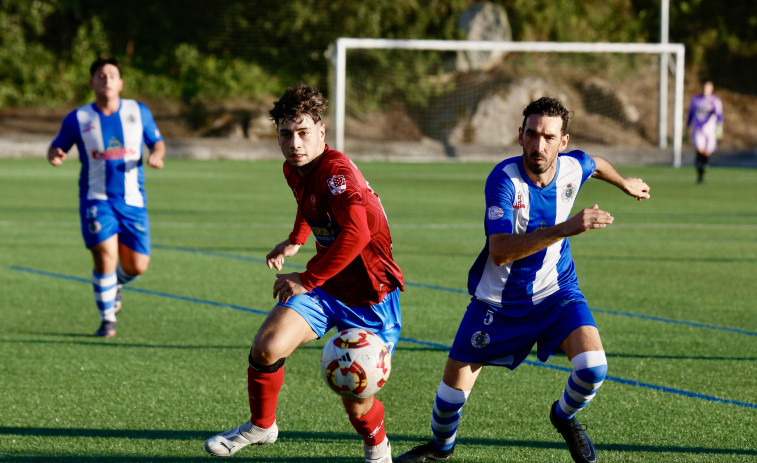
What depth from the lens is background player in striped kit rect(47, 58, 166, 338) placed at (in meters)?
7.34

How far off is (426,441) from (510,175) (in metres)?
1.36

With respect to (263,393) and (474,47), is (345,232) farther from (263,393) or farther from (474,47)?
(474,47)

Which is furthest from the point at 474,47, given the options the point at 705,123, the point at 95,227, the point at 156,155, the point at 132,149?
the point at 95,227

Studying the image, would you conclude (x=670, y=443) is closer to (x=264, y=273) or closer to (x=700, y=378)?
(x=700, y=378)

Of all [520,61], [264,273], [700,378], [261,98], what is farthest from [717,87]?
[700,378]

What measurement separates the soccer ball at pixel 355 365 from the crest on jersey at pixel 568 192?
114 centimetres

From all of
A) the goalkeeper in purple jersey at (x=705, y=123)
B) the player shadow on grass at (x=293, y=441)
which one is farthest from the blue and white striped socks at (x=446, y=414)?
the goalkeeper in purple jersey at (x=705, y=123)

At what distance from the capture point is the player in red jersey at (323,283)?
13.9 ft

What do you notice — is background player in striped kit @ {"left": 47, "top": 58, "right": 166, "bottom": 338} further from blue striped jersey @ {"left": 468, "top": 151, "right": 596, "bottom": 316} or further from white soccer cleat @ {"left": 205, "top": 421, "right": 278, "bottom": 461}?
blue striped jersey @ {"left": 468, "top": 151, "right": 596, "bottom": 316}

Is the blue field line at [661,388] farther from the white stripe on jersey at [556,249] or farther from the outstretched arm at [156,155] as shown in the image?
the outstretched arm at [156,155]

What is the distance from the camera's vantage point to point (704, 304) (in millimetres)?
8469

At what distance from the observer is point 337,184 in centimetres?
423

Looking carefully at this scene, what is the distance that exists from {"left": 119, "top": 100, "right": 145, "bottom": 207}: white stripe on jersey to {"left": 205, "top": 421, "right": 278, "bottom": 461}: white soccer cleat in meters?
3.44

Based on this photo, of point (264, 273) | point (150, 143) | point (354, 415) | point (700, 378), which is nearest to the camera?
point (354, 415)
